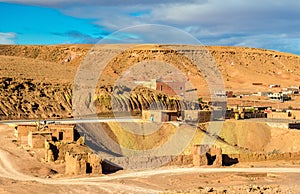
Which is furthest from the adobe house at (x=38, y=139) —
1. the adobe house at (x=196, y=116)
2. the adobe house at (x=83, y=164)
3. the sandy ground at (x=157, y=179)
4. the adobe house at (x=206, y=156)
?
the adobe house at (x=196, y=116)

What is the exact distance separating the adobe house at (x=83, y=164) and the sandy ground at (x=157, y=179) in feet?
1.90

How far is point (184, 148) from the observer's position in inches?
1395

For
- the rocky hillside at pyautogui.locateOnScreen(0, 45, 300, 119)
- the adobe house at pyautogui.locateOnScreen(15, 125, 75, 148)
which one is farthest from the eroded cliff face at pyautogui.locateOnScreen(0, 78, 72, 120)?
the adobe house at pyautogui.locateOnScreen(15, 125, 75, 148)

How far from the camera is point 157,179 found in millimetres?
26609

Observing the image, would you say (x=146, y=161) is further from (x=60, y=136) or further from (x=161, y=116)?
(x=161, y=116)

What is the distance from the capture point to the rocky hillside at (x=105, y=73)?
52656mm

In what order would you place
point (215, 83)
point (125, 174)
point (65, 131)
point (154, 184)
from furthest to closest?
1. point (215, 83)
2. point (65, 131)
3. point (125, 174)
4. point (154, 184)

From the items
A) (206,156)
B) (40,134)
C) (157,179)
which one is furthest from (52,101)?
(157,179)

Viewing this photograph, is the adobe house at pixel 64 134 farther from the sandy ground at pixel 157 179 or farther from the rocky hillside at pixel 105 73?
the rocky hillside at pixel 105 73

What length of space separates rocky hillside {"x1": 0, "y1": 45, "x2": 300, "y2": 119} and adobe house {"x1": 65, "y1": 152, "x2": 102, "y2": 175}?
2250cm

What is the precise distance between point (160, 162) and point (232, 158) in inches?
191

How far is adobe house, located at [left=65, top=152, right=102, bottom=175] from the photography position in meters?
27.0

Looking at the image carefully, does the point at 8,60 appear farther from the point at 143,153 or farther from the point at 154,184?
the point at 154,184

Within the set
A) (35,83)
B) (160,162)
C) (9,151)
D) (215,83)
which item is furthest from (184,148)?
(215,83)
